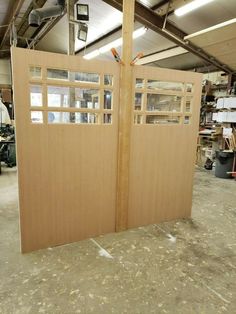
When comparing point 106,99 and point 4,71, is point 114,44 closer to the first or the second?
point 106,99

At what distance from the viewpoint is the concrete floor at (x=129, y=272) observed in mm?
1696

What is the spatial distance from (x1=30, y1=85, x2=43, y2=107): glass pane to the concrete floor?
1471mm

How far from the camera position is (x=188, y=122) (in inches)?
116

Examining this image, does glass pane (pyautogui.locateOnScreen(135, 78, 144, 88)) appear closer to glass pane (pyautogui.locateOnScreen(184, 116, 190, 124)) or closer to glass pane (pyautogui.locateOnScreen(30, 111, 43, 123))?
glass pane (pyautogui.locateOnScreen(184, 116, 190, 124))

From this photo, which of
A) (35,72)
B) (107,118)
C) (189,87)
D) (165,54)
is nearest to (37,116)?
(35,72)

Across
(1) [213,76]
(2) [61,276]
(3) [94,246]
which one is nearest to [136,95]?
(3) [94,246]

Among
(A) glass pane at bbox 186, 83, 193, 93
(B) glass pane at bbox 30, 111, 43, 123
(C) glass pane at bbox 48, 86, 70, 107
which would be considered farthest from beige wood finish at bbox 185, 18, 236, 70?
(B) glass pane at bbox 30, 111, 43, 123

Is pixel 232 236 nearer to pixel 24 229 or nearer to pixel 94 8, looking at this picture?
pixel 24 229

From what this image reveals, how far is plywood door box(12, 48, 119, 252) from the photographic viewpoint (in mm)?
2082

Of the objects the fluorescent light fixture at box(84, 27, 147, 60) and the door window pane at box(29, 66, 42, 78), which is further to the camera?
the fluorescent light fixture at box(84, 27, 147, 60)

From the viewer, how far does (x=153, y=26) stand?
485 centimetres

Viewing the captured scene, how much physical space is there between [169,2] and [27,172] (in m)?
4.22

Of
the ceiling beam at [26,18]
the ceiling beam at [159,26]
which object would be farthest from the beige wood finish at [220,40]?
the ceiling beam at [26,18]

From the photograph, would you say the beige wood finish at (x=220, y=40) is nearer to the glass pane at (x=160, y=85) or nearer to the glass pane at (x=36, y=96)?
the glass pane at (x=160, y=85)
